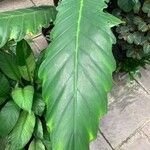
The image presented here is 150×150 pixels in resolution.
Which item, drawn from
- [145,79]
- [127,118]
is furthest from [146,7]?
[127,118]

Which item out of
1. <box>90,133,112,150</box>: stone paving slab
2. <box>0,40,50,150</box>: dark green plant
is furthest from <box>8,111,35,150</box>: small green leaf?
<box>90,133,112,150</box>: stone paving slab

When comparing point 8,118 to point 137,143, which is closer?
point 8,118

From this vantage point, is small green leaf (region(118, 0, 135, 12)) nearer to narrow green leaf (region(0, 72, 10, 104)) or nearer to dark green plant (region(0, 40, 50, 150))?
dark green plant (region(0, 40, 50, 150))

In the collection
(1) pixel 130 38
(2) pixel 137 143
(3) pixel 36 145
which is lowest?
(2) pixel 137 143

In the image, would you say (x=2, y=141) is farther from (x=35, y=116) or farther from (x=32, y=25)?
(x=32, y=25)

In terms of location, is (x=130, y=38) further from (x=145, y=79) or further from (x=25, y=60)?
(x=25, y=60)

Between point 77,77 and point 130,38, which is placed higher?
point 77,77
